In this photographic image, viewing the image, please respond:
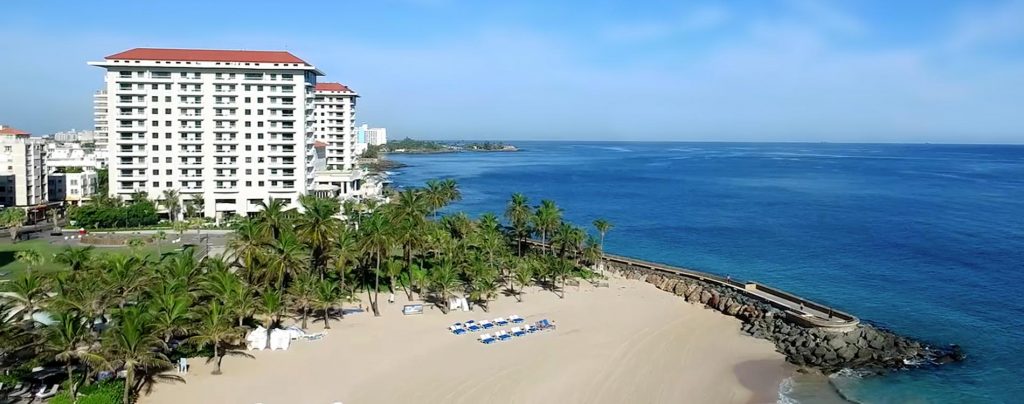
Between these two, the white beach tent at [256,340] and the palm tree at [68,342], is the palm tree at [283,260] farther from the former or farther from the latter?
Answer: the palm tree at [68,342]

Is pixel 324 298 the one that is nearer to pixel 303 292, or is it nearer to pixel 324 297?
pixel 324 297

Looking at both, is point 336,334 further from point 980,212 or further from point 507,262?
point 980,212

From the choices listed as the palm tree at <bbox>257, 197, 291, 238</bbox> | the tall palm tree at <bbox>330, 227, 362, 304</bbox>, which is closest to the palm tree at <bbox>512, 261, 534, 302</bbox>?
the tall palm tree at <bbox>330, 227, 362, 304</bbox>

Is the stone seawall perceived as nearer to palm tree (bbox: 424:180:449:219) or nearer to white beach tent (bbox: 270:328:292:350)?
white beach tent (bbox: 270:328:292:350)

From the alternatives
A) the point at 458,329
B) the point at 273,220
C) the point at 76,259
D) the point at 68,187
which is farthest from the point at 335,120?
the point at 458,329

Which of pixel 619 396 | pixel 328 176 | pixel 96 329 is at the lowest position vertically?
pixel 619 396

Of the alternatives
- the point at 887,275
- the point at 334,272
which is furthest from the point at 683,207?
the point at 334,272
